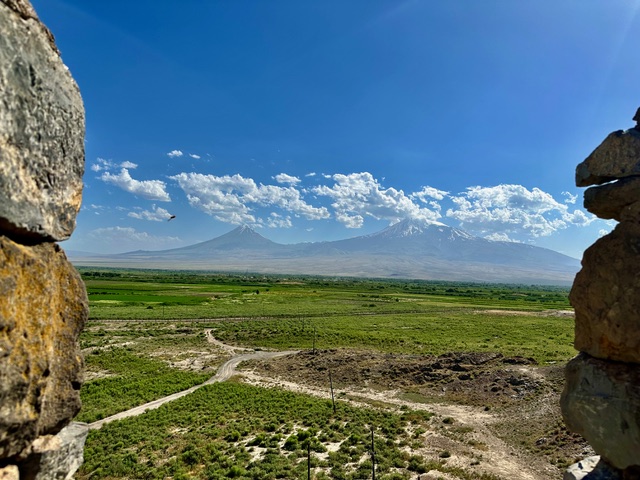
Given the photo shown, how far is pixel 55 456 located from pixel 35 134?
516 cm

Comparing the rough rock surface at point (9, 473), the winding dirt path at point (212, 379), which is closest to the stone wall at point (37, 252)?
the rough rock surface at point (9, 473)

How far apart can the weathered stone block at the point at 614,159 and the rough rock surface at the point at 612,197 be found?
0.28 m

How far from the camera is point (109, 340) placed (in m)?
60.2

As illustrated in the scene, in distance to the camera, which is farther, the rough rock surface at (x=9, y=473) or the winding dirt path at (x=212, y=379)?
the winding dirt path at (x=212, y=379)

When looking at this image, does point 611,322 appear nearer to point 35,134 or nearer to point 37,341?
point 37,341

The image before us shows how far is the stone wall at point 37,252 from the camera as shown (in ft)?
16.5

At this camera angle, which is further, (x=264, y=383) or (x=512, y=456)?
(x=264, y=383)

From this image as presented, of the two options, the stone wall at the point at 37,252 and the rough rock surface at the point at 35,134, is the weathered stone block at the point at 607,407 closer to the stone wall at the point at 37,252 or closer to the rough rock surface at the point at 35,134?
the stone wall at the point at 37,252

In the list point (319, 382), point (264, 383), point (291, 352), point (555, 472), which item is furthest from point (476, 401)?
point (291, 352)

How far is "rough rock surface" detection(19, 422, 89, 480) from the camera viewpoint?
5625 mm

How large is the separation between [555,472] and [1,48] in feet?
92.2

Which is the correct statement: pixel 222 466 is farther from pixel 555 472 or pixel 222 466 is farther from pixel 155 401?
pixel 555 472

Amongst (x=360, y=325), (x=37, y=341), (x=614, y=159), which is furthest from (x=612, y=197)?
(x=360, y=325)

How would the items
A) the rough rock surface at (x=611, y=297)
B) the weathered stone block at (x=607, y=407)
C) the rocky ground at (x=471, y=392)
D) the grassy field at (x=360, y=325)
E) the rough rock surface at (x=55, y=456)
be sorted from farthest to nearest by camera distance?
the grassy field at (x=360, y=325), the rocky ground at (x=471, y=392), the rough rock surface at (x=611, y=297), the weathered stone block at (x=607, y=407), the rough rock surface at (x=55, y=456)
